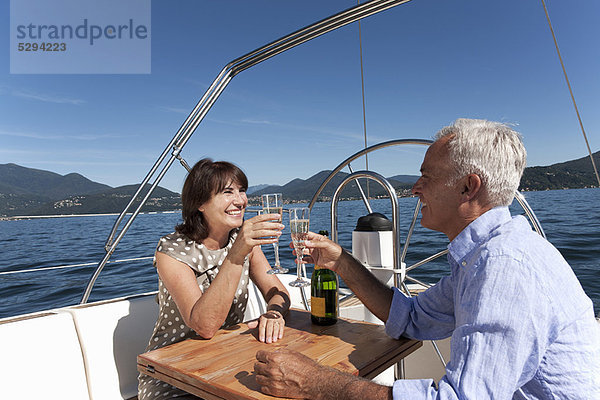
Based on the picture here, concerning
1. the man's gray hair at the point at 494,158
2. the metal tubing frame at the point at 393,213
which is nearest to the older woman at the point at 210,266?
the metal tubing frame at the point at 393,213

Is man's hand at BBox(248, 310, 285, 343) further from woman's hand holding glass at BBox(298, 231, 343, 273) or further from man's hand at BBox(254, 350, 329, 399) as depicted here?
man's hand at BBox(254, 350, 329, 399)

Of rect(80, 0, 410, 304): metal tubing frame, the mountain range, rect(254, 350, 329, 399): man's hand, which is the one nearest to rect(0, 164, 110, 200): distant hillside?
the mountain range

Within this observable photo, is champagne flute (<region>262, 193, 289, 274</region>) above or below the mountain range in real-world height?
below

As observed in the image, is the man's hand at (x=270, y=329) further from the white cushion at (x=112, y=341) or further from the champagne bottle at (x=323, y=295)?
the white cushion at (x=112, y=341)

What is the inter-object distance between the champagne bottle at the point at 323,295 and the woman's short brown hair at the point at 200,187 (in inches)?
23.8

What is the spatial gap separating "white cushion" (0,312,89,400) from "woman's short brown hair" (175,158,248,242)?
28.6 inches

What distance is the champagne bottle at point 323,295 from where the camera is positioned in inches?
60.6

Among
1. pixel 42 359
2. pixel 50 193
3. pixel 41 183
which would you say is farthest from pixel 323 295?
pixel 41 183

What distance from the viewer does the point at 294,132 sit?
5125 cm

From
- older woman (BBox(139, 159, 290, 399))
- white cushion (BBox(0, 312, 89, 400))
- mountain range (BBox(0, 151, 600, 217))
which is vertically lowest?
white cushion (BBox(0, 312, 89, 400))

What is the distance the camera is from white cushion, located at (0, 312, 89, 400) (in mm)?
1626

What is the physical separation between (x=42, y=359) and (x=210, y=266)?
0.85m

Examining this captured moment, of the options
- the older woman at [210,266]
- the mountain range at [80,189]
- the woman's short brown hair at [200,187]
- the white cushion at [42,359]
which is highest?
the mountain range at [80,189]

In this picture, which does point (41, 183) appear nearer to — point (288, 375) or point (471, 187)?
point (288, 375)
